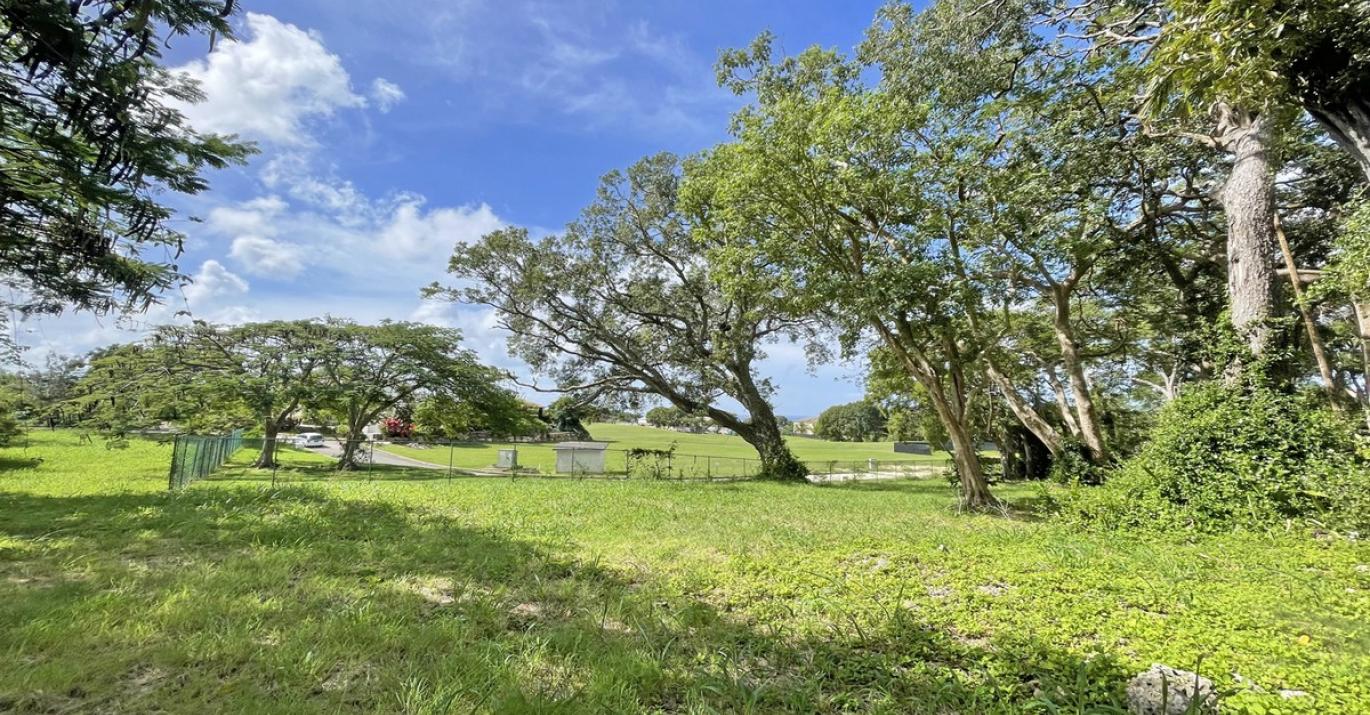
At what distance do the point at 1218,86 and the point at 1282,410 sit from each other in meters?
5.54

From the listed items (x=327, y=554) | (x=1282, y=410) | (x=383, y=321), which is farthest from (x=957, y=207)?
(x=383, y=321)

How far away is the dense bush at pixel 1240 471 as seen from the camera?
620cm

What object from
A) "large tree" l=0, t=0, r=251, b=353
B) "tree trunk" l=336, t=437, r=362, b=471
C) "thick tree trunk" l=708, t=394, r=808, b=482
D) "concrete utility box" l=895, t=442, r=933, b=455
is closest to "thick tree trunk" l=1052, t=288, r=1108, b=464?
"thick tree trunk" l=708, t=394, r=808, b=482

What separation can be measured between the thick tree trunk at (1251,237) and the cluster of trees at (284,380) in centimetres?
2107

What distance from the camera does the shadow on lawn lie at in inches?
98.4

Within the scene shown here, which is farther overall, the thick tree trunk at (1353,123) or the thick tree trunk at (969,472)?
the thick tree trunk at (969,472)

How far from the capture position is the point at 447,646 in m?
3.07

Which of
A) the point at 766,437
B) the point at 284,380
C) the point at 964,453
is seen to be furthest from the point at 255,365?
the point at 964,453

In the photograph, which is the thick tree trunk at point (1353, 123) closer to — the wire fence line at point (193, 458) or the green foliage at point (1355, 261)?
the green foliage at point (1355, 261)

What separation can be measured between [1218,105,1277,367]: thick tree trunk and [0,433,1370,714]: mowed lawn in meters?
3.18

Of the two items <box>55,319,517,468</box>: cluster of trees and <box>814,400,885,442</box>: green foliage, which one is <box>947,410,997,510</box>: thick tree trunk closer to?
<box>55,319,517,468</box>: cluster of trees

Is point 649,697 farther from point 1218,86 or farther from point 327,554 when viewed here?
point 1218,86

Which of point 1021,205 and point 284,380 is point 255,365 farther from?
point 1021,205

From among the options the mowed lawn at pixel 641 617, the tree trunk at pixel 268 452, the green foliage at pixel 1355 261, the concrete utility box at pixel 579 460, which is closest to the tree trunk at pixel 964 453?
the mowed lawn at pixel 641 617
